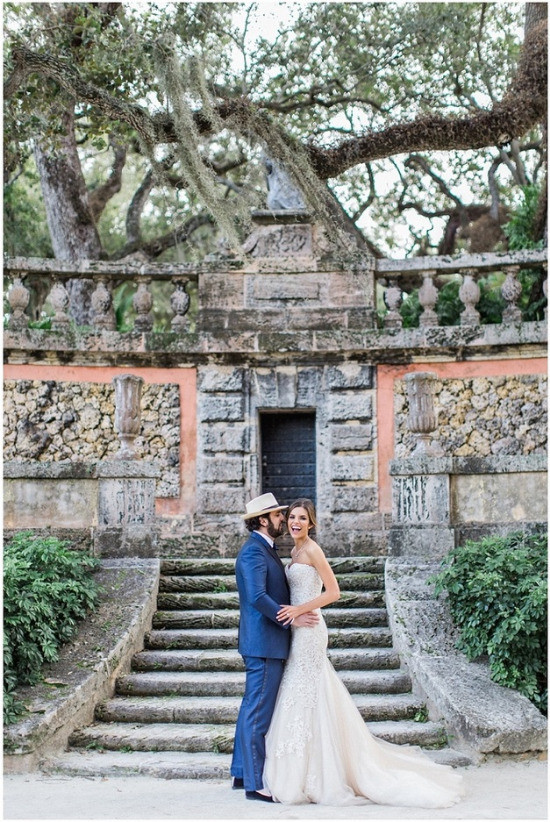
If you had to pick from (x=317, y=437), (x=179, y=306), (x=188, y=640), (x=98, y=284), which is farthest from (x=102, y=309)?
(x=188, y=640)

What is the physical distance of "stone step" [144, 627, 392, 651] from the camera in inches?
278

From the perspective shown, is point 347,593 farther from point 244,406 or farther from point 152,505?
point 244,406

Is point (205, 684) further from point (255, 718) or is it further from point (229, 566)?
point (229, 566)

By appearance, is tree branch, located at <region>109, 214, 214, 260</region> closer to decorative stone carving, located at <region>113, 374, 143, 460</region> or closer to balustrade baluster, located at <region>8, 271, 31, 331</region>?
balustrade baluster, located at <region>8, 271, 31, 331</region>

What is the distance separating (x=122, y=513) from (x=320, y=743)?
360cm

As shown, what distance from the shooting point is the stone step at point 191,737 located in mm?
5680

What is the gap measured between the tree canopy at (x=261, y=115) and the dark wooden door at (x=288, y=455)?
2391mm

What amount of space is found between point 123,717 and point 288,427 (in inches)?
212

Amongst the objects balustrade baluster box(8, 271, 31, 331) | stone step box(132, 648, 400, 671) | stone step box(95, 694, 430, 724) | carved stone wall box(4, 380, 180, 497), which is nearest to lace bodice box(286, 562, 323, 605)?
stone step box(95, 694, 430, 724)

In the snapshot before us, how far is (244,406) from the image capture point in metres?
10.8

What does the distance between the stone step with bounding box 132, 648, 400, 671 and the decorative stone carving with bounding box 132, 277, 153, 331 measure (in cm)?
485

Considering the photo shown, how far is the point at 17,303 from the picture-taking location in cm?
1042

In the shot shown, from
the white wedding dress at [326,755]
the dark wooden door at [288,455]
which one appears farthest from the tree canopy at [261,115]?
the white wedding dress at [326,755]

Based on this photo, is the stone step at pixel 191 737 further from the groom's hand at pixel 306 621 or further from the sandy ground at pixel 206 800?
the groom's hand at pixel 306 621
